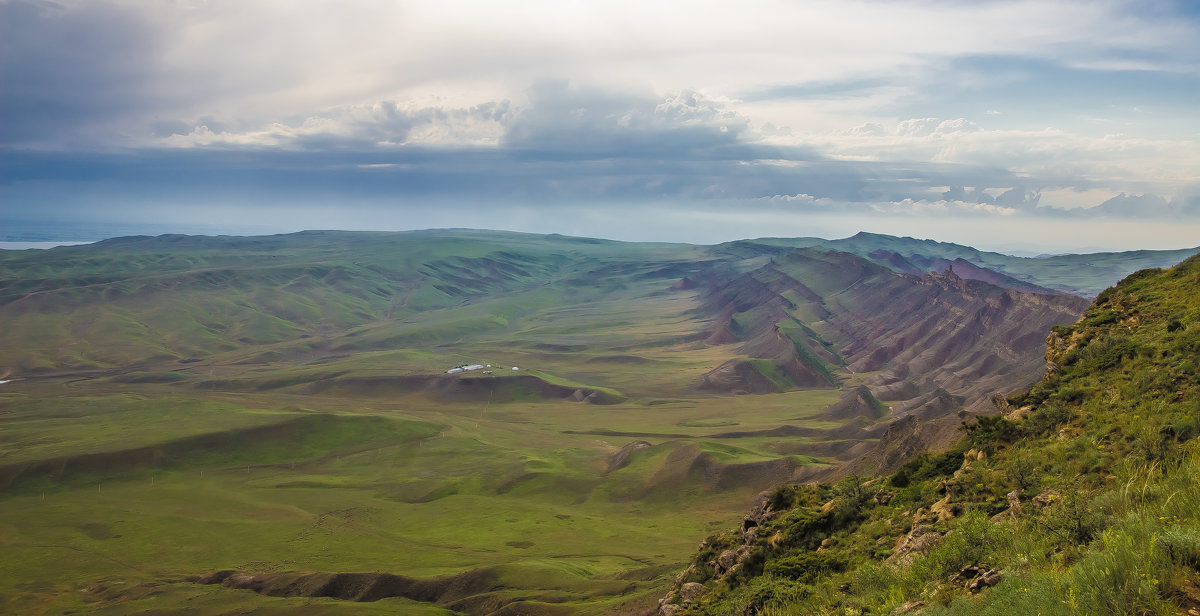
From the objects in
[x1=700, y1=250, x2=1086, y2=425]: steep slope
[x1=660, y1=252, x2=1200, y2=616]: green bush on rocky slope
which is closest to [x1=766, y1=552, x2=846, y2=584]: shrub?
[x1=660, y1=252, x2=1200, y2=616]: green bush on rocky slope

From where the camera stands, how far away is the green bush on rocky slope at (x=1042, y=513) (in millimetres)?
10711

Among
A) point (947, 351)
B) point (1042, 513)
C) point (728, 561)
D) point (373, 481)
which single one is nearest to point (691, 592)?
point (728, 561)

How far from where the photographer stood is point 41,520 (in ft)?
271

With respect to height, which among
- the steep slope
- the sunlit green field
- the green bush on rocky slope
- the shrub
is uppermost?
the green bush on rocky slope

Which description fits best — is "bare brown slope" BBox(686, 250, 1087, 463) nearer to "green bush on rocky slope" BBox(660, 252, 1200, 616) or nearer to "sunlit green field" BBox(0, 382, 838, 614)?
"sunlit green field" BBox(0, 382, 838, 614)

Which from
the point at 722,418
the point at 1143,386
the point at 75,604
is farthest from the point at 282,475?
the point at 1143,386

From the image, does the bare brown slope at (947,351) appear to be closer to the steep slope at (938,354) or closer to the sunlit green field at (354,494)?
the steep slope at (938,354)

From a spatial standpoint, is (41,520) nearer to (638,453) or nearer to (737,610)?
(638,453)

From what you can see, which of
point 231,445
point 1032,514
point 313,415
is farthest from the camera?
point 313,415

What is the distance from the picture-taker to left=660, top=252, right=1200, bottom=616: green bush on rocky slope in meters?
10.7

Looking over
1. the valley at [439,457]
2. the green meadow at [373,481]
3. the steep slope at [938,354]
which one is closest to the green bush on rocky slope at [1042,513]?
the green meadow at [373,481]

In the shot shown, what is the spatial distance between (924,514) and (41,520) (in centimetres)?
9365

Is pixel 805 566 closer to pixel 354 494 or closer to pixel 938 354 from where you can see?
pixel 354 494

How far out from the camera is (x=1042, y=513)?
52.3 feet
